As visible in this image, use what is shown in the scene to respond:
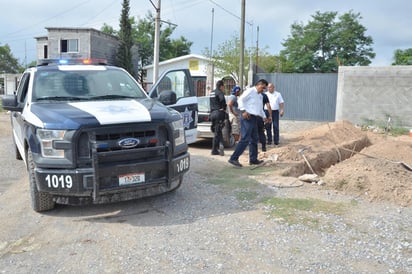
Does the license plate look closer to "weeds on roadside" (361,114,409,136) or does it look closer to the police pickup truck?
the police pickup truck

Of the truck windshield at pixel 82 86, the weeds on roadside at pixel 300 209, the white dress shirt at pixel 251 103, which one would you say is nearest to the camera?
the weeds on roadside at pixel 300 209

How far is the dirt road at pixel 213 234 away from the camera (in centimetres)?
371

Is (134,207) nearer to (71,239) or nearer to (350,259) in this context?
(71,239)

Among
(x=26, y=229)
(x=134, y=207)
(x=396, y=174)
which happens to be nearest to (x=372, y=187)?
(x=396, y=174)

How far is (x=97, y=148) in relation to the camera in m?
4.49

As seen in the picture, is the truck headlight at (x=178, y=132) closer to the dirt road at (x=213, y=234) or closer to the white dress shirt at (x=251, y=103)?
the dirt road at (x=213, y=234)

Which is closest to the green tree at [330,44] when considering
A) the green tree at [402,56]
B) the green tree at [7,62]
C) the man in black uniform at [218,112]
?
the green tree at [402,56]

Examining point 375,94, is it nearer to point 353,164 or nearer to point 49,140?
point 353,164

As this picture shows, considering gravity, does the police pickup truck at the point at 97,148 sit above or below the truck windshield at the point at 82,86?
below

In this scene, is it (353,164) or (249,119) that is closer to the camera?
(353,164)

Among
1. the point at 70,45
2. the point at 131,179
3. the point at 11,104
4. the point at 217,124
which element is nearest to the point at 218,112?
the point at 217,124

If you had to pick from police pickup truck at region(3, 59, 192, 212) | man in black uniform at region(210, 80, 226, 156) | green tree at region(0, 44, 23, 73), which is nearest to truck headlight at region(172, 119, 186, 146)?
police pickup truck at region(3, 59, 192, 212)

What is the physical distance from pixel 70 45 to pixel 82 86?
104 feet

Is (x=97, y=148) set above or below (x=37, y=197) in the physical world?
above
